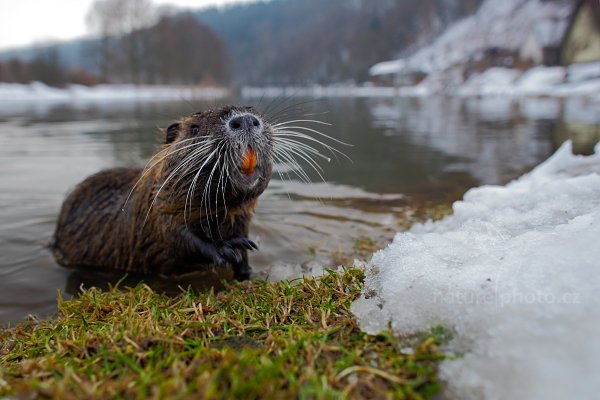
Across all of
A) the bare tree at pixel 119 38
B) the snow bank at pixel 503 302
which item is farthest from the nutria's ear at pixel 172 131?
the bare tree at pixel 119 38

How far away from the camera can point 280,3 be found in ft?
649

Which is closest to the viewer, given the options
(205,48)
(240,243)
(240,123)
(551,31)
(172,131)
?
(240,123)

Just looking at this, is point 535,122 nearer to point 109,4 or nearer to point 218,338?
point 218,338

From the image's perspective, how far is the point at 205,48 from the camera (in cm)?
7725

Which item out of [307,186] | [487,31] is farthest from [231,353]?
[487,31]

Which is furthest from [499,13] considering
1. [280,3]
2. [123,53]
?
[280,3]

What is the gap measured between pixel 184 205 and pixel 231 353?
5.27 feet

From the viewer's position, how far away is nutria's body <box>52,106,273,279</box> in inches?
97.8

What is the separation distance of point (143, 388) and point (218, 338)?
49cm

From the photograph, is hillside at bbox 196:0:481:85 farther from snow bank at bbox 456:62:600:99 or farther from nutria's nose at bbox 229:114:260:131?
nutria's nose at bbox 229:114:260:131

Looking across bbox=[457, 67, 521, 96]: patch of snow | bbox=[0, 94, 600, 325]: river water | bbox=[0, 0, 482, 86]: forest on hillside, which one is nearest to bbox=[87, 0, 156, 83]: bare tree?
bbox=[0, 0, 482, 86]: forest on hillside

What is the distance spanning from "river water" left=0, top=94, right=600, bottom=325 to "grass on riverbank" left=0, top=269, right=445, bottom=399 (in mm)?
853

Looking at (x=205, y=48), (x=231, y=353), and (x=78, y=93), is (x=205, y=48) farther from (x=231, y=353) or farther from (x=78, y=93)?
(x=231, y=353)

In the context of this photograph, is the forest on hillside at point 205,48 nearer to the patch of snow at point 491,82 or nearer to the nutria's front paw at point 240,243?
the patch of snow at point 491,82
